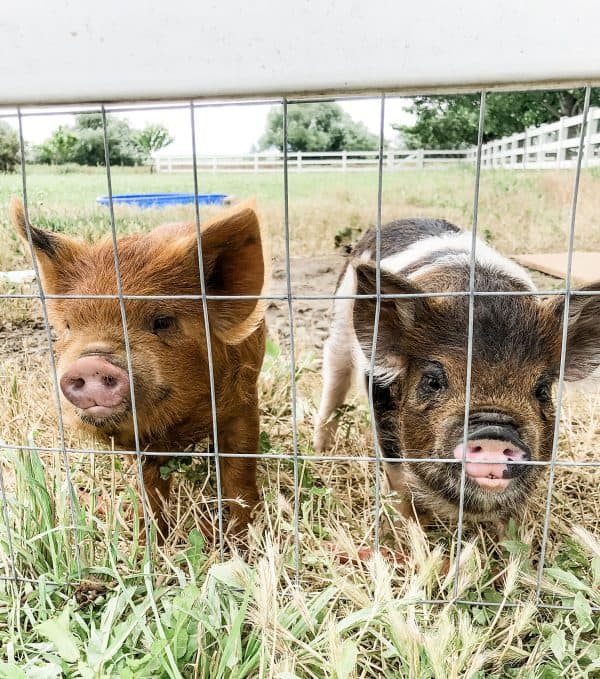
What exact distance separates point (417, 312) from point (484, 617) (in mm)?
940

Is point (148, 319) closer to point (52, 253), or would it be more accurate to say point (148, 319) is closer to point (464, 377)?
point (52, 253)

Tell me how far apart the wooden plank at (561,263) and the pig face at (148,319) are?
11.3 ft

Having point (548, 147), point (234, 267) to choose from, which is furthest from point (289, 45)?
point (548, 147)

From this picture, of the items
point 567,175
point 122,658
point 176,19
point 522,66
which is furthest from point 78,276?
point 567,175

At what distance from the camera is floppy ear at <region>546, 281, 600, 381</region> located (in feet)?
7.13

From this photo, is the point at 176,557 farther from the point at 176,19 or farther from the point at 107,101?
the point at 176,19

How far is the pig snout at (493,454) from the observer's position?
187 cm

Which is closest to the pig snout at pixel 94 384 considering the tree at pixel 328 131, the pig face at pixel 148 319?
the pig face at pixel 148 319

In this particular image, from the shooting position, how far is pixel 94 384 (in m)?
1.93

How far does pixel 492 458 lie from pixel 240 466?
2.93 feet

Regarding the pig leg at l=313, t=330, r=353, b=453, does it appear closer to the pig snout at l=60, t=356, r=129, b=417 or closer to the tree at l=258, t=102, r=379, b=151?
the pig snout at l=60, t=356, r=129, b=417

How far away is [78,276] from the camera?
225cm

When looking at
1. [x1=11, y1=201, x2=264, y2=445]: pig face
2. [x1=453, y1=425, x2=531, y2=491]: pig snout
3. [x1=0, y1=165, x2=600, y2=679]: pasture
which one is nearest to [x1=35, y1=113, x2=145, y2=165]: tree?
[x1=0, y1=165, x2=600, y2=679]: pasture

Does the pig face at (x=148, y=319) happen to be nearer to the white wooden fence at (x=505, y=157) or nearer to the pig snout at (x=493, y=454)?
the pig snout at (x=493, y=454)
